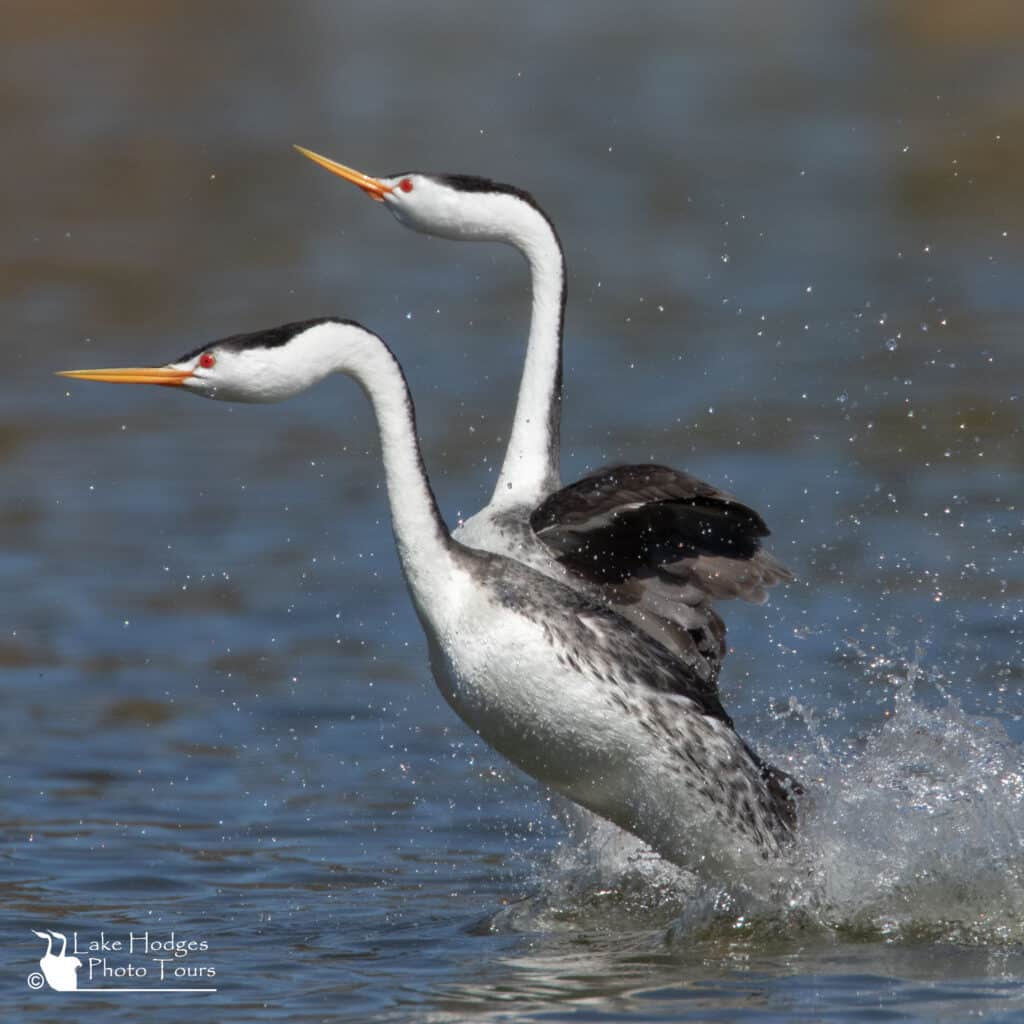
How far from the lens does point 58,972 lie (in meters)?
6.61

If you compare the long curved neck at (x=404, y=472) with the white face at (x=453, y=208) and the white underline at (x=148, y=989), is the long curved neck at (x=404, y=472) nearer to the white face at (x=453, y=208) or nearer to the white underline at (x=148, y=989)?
the white underline at (x=148, y=989)

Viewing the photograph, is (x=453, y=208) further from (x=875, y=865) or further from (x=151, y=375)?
(x=875, y=865)

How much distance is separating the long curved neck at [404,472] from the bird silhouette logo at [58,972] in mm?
1480

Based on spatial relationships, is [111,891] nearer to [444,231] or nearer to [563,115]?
[444,231]

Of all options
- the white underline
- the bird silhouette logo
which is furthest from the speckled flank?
the bird silhouette logo

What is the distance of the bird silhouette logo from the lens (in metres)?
6.54

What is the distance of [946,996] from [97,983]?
238 cm

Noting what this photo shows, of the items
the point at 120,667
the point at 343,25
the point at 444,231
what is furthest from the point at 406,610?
the point at 343,25

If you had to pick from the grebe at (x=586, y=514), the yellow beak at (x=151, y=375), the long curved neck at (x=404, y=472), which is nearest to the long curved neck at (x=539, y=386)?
the grebe at (x=586, y=514)

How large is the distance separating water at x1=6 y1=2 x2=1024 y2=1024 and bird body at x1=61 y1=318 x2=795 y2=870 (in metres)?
0.47

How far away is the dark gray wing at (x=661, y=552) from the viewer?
7.34 metres

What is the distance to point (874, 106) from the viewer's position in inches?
977

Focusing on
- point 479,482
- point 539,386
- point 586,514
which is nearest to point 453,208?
point 539,386
